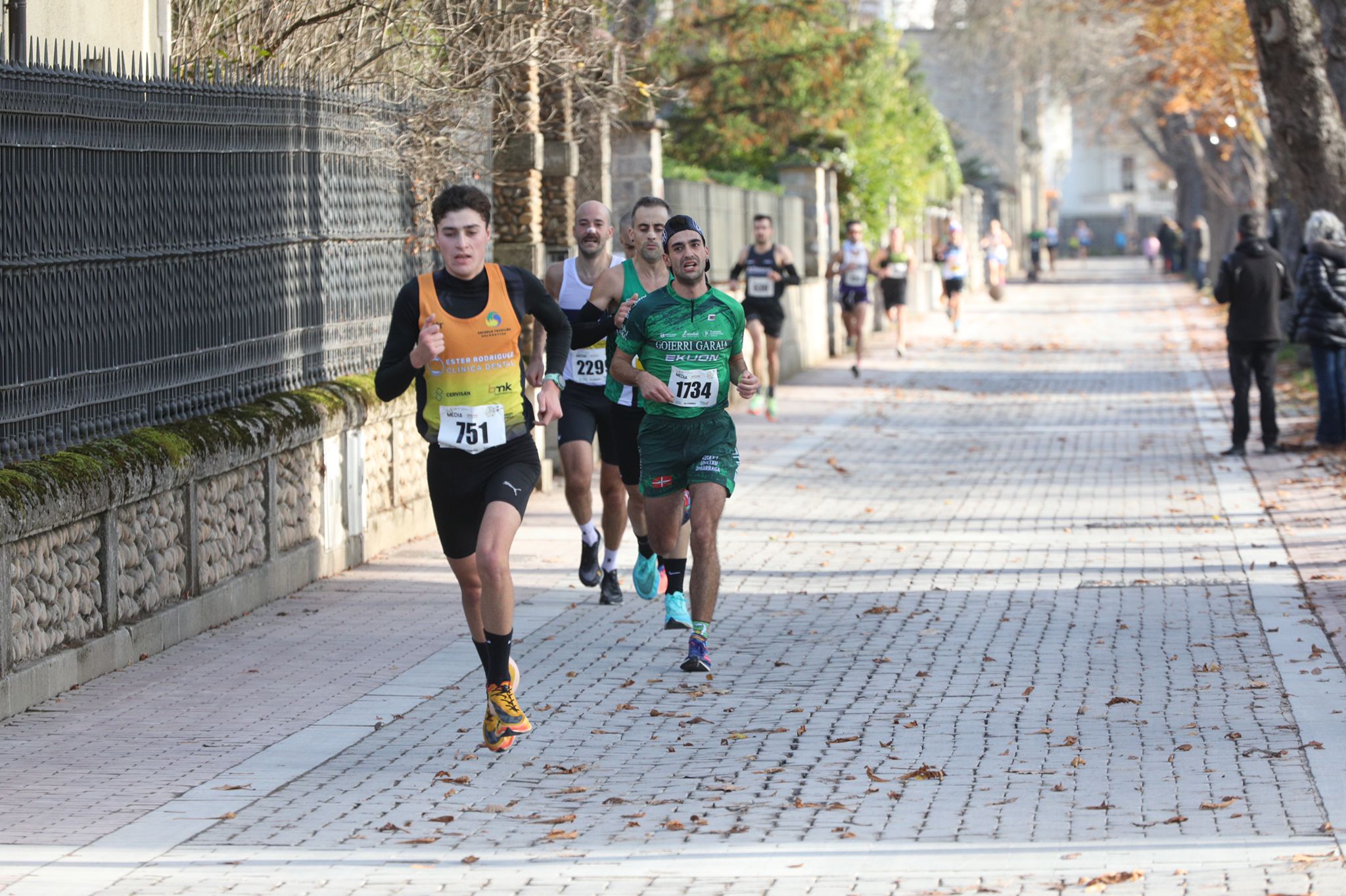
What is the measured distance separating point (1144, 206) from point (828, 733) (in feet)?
391

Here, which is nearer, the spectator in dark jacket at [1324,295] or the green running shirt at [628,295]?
the green running shirt at [628,295]

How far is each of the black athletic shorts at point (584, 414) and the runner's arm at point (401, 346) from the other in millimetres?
3096

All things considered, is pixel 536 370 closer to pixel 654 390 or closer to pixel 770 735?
pixel 654 390

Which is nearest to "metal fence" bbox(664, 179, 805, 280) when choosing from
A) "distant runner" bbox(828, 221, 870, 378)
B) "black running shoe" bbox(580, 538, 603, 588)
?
"distant runner" bbox(828, 221, 870, 378)

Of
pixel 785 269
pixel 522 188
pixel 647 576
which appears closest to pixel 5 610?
pixel 647 576

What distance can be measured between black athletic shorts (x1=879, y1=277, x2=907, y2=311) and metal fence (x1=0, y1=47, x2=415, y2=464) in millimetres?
16660

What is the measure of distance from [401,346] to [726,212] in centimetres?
1682

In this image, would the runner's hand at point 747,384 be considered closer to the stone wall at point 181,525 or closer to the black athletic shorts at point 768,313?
the stone wall at point 181,525

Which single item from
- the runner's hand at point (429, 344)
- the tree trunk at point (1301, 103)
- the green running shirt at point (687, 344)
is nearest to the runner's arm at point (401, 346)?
the runner's hand at point (429, 344)

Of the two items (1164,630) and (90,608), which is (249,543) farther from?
(1164,630)

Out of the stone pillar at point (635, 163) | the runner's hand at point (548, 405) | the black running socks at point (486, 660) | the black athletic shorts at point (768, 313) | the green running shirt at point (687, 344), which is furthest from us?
the black athletic shorts at point (768, 313)

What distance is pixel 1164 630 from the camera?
9.21 m

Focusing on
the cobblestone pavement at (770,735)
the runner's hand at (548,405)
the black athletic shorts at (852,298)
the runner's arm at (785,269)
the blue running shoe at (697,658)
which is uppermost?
the runner's arm at (785,269)

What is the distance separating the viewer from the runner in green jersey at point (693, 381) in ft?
27.6
